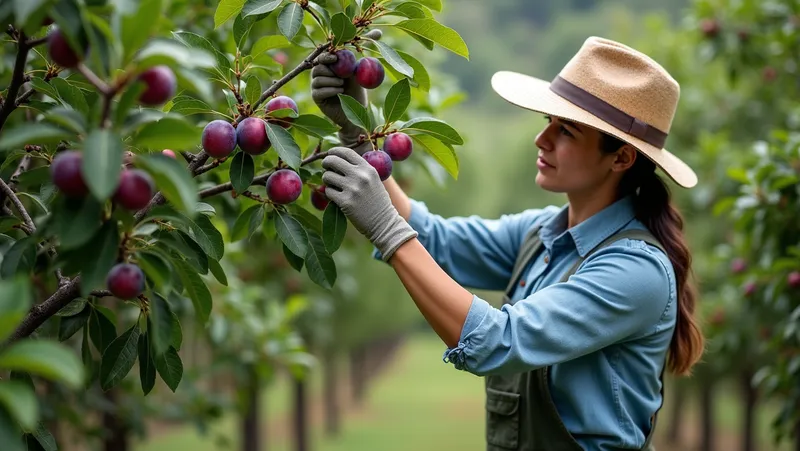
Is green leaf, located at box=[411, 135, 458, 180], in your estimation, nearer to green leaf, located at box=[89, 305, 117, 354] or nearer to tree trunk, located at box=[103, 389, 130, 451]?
green leaf, located at box=[89, 305, 117, 354]

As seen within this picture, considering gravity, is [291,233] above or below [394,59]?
below

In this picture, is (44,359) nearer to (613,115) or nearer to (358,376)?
(613,115)

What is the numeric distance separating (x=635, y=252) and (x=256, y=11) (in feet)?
3.74

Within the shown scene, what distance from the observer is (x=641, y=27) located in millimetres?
13906

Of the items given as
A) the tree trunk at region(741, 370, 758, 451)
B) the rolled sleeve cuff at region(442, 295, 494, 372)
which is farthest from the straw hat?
the tree trunk at region(741, 370, 758, 451)

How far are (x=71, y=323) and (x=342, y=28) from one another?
0.87 metres

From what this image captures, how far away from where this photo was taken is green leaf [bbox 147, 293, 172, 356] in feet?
4.33

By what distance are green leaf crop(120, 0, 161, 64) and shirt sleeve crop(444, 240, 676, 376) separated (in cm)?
102

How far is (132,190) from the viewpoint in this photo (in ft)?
3.76

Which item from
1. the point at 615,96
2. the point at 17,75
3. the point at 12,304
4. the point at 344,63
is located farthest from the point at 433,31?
the point at 12,304

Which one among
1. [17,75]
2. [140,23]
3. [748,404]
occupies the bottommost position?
[748,404]

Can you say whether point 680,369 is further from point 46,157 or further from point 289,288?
point 289,288

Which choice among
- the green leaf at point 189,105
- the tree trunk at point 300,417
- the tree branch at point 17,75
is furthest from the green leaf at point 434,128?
the tree trunk at point 300,417

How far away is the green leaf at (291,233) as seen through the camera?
1752mm
